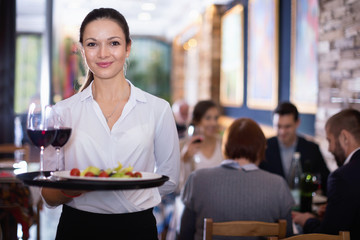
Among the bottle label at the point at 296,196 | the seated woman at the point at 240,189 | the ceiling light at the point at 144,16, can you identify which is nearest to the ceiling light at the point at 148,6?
the ceiling light at the point at 144,16

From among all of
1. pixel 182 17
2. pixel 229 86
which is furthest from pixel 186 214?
pixel 182 17

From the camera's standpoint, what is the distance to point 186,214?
262 centimetres

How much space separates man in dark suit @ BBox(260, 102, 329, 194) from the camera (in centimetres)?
359

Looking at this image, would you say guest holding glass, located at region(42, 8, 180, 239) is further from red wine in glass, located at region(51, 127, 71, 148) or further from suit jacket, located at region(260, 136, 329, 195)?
suit jacket, located at region(260, 136, 329, 195)

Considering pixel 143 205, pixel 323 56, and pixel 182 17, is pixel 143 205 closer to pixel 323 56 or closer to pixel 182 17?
pixel 323 56

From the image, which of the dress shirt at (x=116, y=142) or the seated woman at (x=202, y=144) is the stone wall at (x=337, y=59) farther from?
the dress shirt at (x=116, y=142)

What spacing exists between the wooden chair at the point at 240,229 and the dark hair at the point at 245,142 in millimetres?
587

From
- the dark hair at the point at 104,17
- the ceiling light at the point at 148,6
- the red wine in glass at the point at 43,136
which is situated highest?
the ceiling light at the point at 148,6

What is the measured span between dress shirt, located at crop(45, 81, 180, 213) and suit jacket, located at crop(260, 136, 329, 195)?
7.11ft

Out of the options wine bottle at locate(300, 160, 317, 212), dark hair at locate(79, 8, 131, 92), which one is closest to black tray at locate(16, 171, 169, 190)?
dark hair at locate(79, 8, 131, 92)

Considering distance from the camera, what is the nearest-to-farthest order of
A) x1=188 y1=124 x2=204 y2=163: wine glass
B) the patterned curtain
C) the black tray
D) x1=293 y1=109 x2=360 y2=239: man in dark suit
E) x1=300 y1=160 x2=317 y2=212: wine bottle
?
the black tray
x1=293 y1=109 x2=360 y2=239: man in dark suit
x1=300 y1=160 x2=317 y2=212: wine bottle
x1=188 y1=124 x2=204 y2=163: wine glass
the patterned curtain

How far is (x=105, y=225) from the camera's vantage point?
56.5 inches

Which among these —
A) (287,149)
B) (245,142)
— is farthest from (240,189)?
(287,149)

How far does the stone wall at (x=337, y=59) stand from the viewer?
341cm
